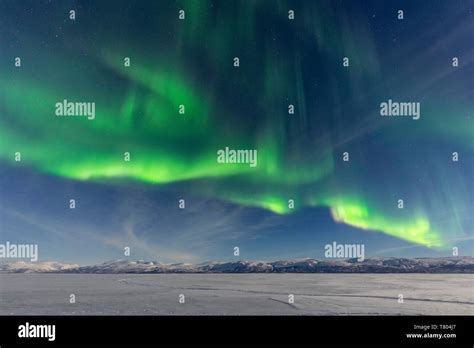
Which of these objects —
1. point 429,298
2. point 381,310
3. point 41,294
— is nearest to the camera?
point 381,310
